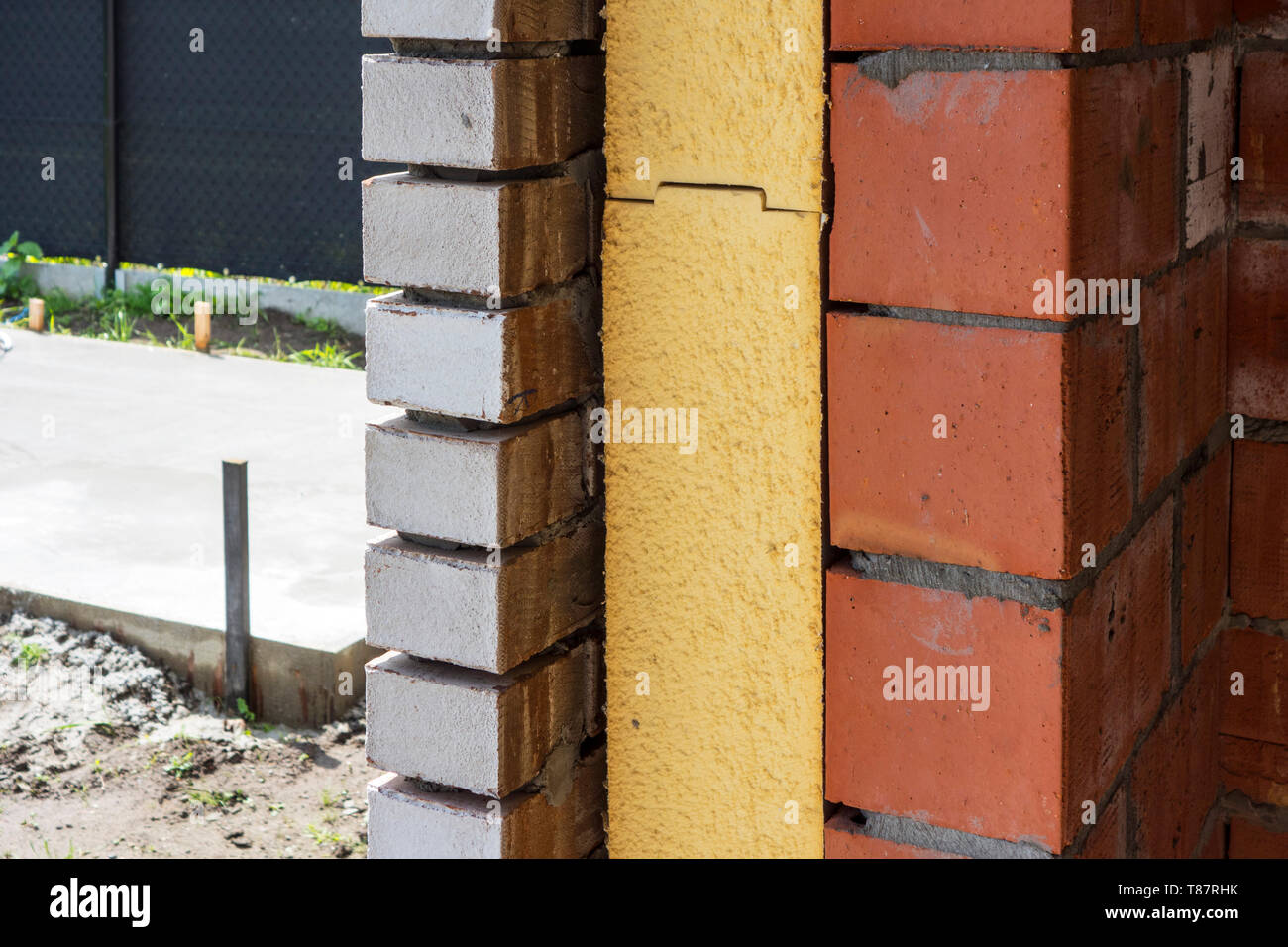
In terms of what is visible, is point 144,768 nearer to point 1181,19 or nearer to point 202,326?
point 1181,19

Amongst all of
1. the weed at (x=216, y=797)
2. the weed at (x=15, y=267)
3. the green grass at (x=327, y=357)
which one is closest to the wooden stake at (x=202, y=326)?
the green grass at (x=327, y=357)

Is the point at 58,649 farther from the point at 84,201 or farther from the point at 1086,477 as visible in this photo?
the point at 84,201

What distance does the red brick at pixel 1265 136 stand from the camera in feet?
5.96

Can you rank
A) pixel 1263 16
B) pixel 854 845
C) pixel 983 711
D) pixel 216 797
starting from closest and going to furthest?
1. pixel 983 711
2. pixel 854 845
3. pixel 1263 16
4. pixel 216 797

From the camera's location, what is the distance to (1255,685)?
1986mm

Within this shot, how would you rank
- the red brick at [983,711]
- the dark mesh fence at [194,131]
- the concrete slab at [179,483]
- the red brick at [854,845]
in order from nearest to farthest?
the red brick at [983,711] < the red brick at [854,845] < the concrete slab at [179,483] < the dark mesh fence at [194,131]

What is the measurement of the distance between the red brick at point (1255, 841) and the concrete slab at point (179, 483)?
8.20 feet

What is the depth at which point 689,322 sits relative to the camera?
154 cm

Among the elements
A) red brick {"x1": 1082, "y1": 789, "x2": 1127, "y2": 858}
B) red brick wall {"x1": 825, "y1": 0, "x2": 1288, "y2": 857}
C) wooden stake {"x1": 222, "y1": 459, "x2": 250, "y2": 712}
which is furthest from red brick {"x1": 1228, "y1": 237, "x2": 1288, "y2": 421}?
wooden stake {"x1": 222, "y1": 459, "x2": 250, "y2": 712}

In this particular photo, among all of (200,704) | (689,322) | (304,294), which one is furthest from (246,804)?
(304,294)

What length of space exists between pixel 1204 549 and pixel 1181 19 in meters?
0.64

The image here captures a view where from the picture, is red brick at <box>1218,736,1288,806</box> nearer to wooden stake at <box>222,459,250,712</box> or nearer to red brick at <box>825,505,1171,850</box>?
red brick at <box>825,505,1171,850</box>

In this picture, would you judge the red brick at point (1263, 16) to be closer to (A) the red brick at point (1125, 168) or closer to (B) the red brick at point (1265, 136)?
(B) the red brick at point (1265, 136)

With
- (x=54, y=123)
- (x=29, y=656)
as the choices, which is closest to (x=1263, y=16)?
(x=29, y=656)
